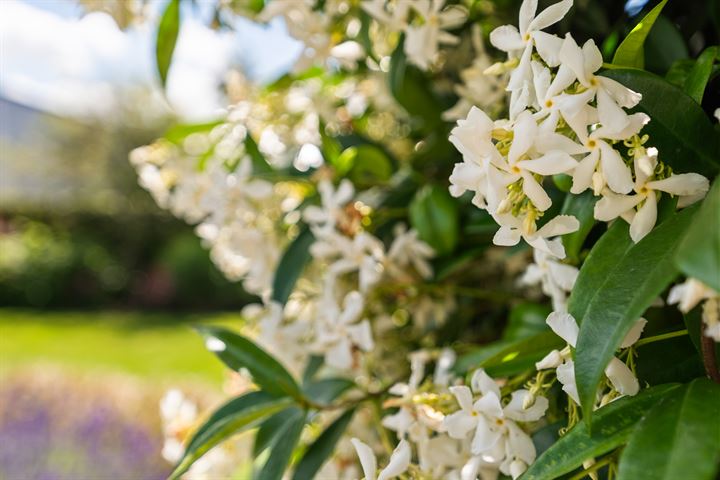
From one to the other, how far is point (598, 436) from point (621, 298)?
6cm

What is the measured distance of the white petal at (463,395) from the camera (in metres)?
0.41

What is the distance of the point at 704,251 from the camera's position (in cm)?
22

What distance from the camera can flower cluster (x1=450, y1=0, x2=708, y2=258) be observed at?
12.5 inches

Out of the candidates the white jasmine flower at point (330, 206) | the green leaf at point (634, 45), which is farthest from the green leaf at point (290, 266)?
the green leaf at point (634, 45)

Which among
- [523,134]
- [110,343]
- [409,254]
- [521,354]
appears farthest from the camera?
[110,343]

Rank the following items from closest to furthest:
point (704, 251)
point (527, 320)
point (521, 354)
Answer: point (704, 251), point (521, 354), point (527, 320)

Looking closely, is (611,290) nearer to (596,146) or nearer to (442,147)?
(596,146)

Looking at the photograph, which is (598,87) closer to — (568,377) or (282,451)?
(568,377)

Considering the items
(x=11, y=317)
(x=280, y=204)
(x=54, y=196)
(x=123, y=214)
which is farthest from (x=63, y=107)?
(x=280, y=204)

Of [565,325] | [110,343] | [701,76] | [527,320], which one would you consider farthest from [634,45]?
[110,343]

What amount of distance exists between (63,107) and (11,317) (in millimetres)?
4150

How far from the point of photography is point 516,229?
351mm

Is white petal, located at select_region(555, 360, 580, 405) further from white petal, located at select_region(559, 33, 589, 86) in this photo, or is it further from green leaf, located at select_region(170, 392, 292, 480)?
green leaf, located at select_region(170, 392, 292, 480)

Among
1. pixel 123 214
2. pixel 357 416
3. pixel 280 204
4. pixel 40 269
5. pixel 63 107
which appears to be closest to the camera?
pixel 357 416
